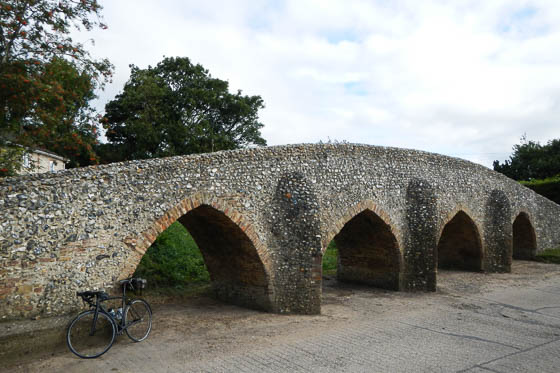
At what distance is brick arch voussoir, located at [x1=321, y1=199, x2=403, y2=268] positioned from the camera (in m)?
9.89

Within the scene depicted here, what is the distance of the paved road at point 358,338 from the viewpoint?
611 centimetres

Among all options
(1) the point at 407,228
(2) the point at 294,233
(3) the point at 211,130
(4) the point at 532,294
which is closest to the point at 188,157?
(2) the point at 294,233

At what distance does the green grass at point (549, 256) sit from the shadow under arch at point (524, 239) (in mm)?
282

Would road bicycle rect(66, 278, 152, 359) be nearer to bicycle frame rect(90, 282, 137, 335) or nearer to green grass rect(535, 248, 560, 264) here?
bicycle frame rect(90, 282, 137, 335)

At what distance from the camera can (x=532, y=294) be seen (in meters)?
11.6

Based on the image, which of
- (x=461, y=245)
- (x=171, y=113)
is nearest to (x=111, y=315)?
(x=461, y=245)

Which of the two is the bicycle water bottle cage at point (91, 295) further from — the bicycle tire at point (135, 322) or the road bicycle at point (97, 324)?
the bicycle tire at point (135, 322)

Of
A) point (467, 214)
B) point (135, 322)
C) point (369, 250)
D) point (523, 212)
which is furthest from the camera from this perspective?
point (523, 212)

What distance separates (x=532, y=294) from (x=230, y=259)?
8.82 meters

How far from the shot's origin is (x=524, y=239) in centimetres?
1841

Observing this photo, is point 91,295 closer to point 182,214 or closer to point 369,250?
point 182,214

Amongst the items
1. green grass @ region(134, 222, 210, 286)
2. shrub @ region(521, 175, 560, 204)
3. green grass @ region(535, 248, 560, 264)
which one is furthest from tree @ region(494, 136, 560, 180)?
green grass @ region(134, 222, 210, 286)

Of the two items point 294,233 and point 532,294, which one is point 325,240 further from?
point 532,294

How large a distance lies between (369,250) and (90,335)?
8.28 m
